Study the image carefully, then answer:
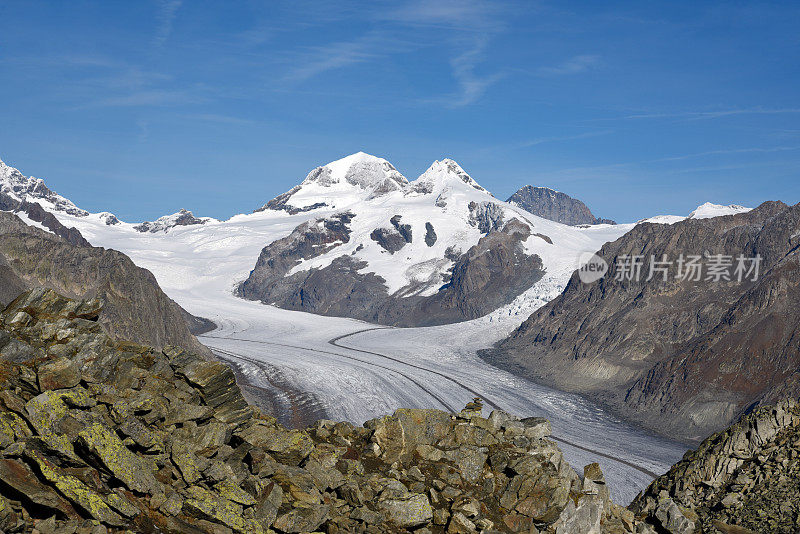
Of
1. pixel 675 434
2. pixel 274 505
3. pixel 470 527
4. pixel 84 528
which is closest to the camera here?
→ pixel 84 528

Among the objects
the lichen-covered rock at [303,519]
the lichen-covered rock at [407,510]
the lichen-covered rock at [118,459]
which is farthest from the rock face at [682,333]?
the lichen-covered rock at [118,459]

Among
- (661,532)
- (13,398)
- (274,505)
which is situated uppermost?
(13,398)

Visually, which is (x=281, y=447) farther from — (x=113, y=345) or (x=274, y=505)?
(x=113, y=345)

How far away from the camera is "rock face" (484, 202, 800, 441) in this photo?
236 ft

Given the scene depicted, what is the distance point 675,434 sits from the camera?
69000mm

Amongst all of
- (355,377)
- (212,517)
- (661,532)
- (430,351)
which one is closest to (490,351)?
(430,351)

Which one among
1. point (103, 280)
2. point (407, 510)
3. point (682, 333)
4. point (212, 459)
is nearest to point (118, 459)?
point (212, 459)

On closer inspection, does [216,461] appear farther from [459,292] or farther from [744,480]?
[459,292]

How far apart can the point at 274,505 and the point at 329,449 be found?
12.4 feet

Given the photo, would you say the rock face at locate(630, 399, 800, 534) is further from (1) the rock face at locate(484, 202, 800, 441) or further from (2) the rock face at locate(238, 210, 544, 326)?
(2) the rock face at locate(238, 210, 544, 326)

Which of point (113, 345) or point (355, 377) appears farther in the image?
point (355, 377)

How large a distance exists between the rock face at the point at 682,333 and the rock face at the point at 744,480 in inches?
1729

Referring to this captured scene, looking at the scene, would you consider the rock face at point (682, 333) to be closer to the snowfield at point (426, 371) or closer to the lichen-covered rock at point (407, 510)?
the snowfield at point (426, 371)

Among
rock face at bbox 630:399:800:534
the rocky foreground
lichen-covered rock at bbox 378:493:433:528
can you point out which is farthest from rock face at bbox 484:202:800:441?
lichen-covered rock at bbox 378:493:433:528
